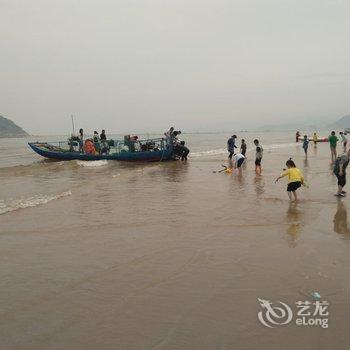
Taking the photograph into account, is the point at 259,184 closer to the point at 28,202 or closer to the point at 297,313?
the point at 28,202

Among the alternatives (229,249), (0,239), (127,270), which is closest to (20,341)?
(127,270)

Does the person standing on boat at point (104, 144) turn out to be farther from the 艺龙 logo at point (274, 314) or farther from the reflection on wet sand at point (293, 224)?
the 艺龙 logo at point (274, 314)

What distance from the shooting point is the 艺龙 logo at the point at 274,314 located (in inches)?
158

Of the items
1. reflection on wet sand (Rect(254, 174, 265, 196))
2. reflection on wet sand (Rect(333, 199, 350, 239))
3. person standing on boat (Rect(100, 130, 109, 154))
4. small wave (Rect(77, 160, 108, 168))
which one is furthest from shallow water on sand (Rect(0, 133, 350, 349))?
person standing on boat (Rect(100, 130, 109, 154))

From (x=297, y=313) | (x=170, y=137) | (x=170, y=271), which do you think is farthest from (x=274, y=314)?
(x=170, y=137)

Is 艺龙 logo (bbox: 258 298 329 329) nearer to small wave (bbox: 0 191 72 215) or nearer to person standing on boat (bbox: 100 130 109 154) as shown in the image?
small wave (bbox: 0 191 72 215)

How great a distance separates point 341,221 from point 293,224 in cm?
104

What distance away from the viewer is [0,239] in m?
7.56

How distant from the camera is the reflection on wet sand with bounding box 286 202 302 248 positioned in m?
6.79

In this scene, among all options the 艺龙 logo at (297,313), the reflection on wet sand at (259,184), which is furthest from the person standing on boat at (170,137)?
the 艺龙 logo at (297,313)

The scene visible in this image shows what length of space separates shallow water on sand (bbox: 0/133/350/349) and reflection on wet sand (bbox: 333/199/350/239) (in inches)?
0.8

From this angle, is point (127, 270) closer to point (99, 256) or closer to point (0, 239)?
point (99, 256)

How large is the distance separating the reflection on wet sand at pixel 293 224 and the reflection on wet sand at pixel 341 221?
0.73m

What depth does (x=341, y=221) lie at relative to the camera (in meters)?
7.91
